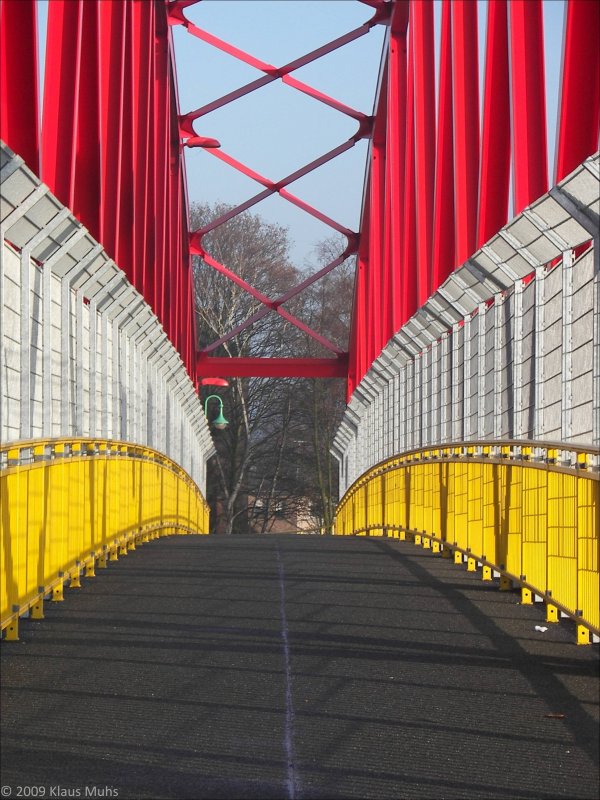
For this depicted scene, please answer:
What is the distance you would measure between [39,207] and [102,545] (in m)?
3.57

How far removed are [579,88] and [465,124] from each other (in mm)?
9812

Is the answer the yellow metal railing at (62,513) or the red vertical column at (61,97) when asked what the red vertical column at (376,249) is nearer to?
the red vertical column at (61,97)

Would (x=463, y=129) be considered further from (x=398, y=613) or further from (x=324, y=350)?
(x=324, y=350)

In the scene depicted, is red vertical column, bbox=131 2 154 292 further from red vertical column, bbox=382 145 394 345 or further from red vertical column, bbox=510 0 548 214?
red vertical column, bbox=510 0 548 214

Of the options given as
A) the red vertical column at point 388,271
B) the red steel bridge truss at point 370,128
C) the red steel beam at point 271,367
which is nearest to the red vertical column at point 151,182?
the red steel bridge truss at point 370,128

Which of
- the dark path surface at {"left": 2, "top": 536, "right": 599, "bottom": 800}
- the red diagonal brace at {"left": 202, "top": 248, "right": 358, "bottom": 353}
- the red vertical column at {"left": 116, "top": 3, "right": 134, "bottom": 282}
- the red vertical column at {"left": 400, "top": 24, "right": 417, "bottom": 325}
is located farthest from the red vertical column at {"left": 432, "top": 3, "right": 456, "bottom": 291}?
the red diagonal brace at {"left": 202, "top": 248, "right": 358, "bottom": 353}

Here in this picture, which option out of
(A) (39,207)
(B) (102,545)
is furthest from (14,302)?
(B) (102,545)

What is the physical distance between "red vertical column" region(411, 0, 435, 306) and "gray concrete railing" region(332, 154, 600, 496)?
914 cm

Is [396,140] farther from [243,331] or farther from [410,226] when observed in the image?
[243,331]

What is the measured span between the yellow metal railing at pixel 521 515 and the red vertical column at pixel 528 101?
298 cm

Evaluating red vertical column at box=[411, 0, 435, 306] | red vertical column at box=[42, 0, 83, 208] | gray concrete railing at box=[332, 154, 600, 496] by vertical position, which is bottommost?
gray concrete railing at box=[332, 154, 600, 496]

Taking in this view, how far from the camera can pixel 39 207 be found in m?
10.9

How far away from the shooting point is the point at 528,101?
15531 millimetres

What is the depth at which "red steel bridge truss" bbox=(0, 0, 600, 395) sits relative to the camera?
12844mm
